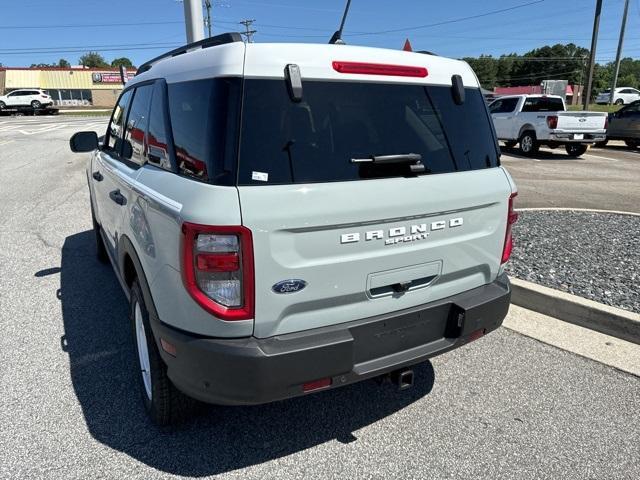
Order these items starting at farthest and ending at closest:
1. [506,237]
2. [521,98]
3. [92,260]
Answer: [521,98] → [92,260] → [506,237]

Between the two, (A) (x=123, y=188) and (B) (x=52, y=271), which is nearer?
(A) (x=123, y=188)

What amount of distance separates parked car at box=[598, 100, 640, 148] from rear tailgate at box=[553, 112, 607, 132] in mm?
4577

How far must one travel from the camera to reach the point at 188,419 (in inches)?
108

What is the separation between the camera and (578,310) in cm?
397

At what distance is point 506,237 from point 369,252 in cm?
111

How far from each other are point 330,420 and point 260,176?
157cm

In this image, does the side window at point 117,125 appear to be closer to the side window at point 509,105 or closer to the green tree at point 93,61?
the side window at point 509,105

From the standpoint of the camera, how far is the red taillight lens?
7.49 feet

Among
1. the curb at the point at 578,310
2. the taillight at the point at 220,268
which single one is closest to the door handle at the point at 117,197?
the taillight at the point at 220,268

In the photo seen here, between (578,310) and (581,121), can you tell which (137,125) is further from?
(581,121)

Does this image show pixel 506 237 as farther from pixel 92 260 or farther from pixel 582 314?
pixel 92 260

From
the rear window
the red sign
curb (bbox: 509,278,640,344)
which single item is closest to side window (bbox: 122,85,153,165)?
the rear window

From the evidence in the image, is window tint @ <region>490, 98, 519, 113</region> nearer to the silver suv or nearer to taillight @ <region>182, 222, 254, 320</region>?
the silver suv

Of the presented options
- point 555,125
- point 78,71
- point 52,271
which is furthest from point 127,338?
point 78,71
